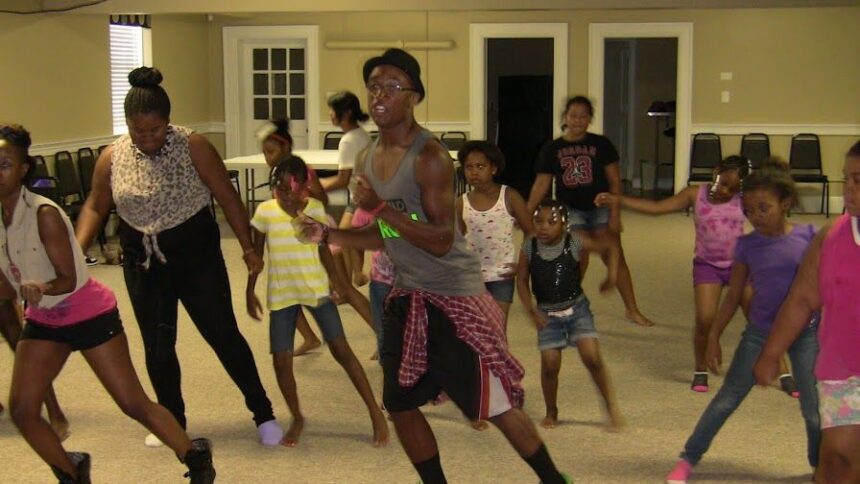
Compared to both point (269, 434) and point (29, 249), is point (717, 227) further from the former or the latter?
point (29, 249)

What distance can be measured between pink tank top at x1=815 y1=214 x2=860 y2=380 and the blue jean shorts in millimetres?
1769

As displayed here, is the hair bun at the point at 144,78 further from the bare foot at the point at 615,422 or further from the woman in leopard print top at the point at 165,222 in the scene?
the bare foot at the point at 615,422

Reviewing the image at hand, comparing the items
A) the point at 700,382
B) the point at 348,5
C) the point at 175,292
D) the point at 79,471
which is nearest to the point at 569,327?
the point at 700,382

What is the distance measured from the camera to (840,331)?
3.01 metres

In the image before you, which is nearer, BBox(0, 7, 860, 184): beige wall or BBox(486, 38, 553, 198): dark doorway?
BBox(0, 7, 860, 184): beige wall

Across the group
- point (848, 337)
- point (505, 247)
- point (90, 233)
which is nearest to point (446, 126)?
point (505, 247)

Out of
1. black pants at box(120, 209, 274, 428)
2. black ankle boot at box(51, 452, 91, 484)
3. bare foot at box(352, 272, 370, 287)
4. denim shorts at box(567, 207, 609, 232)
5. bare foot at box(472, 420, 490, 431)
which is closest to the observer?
black ankle boot at box(51, 452, 91, 484)

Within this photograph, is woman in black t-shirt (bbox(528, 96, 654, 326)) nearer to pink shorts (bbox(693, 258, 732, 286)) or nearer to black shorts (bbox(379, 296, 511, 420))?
pink shorts (bbox(693, 258, 732, 286))

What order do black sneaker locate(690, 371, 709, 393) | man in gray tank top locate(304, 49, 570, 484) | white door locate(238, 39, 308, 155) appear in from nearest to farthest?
1. man in gray tank top locate(304, 49, 570, 484)
2. black sneaker locate(690, 371, 709, 393)
3. white door locate(238, 39, 308, 155)

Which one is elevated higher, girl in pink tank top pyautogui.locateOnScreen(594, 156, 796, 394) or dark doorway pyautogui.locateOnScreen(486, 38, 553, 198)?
dark doorway pyautogui.locateOnScreen(486, 38, 553, 198)

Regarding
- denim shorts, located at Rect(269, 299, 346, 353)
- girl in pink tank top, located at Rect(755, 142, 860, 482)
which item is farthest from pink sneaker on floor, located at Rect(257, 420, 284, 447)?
girl in pink tank top, located at Rect(755, 142, 860, 482)

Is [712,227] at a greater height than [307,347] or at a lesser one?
greater

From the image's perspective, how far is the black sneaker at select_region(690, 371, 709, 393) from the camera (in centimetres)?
565

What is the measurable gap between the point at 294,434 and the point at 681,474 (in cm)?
162
